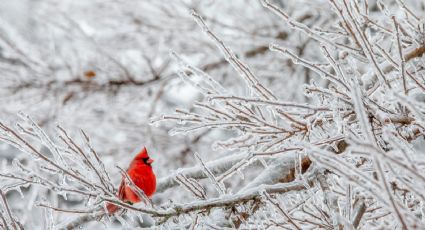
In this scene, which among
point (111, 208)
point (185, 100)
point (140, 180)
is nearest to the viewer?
point (111, 208)

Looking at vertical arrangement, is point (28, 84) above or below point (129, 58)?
below

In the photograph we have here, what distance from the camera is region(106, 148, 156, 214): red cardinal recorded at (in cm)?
243

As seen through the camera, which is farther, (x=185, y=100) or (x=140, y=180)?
(x=185, y=100)

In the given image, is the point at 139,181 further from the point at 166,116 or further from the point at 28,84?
the point at 28,84

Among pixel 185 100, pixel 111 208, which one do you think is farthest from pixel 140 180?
pixel 185 100

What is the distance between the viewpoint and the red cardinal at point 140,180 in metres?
2.43

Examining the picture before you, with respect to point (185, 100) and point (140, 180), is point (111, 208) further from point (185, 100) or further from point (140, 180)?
point (185, 100)

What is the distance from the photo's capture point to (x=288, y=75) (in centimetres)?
536

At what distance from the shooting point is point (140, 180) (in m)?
2.68

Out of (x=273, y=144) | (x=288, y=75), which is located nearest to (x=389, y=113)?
(x=273, y=144)

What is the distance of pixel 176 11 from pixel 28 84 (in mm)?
1585

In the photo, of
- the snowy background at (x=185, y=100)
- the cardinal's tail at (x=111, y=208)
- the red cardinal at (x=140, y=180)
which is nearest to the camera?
the snowy background at (x=185, y=100)

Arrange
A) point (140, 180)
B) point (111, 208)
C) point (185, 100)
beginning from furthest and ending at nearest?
point (185, 100) < point (140, 180) < point (111, 208)

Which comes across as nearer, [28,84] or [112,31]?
[28,84]
